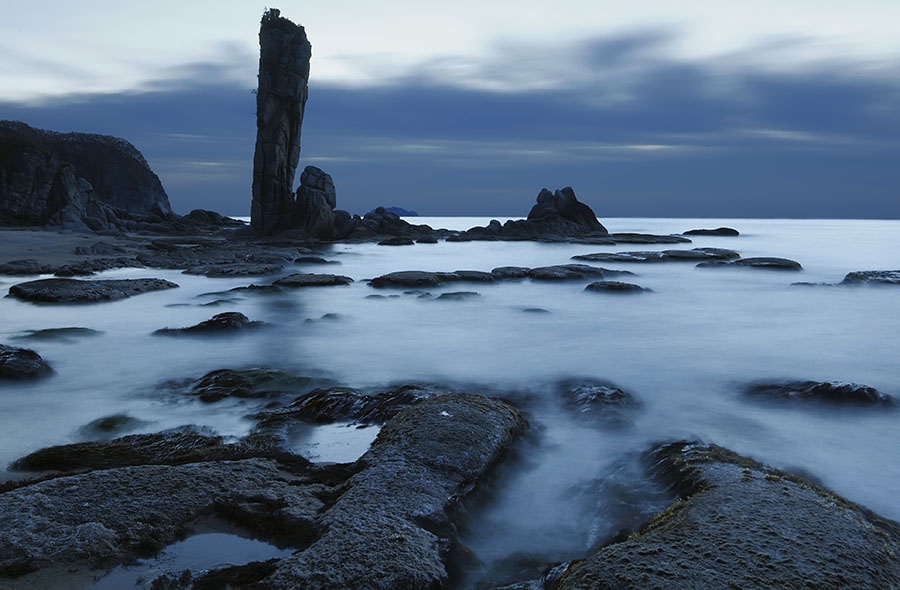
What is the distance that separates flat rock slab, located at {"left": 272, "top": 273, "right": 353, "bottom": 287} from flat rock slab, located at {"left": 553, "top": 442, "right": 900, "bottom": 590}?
14992mm

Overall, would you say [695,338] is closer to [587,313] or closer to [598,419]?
[587,313]

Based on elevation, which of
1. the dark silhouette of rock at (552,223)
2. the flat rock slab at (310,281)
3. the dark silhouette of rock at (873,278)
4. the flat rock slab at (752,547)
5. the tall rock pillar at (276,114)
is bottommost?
the flat rock slab at (752,547)

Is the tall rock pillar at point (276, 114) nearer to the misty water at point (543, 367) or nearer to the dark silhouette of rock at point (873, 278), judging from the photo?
the misty water at point (543, 367)

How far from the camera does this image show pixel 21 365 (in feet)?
25.2

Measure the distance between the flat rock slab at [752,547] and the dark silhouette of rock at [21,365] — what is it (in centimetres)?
737

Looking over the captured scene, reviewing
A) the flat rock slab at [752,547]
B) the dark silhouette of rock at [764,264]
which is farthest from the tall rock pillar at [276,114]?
the flat rock slab at [752,547]

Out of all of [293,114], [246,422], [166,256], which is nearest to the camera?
[246,422]

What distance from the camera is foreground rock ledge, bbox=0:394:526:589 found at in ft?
10.8

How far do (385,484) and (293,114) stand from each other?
4465cm

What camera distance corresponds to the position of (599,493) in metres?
4.87

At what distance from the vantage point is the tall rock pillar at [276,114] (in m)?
43.5

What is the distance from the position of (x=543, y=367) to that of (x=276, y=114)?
4034cm

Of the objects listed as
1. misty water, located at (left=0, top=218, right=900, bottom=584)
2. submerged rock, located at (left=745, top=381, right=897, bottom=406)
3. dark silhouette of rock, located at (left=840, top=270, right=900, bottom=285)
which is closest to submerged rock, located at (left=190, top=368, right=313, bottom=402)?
misty water, located at (left=0, top=218, right=900, bottom=584)

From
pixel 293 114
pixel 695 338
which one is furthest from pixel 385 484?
pixel 293 114
